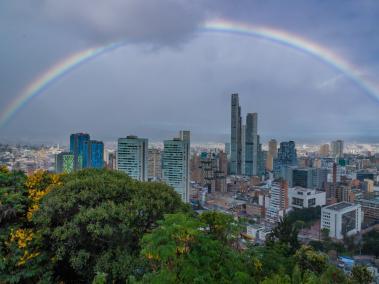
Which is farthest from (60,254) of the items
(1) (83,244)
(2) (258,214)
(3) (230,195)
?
(3) (230,195)

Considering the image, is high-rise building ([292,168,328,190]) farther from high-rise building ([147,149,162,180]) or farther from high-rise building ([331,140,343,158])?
high-rise building ([147,149,162,180])

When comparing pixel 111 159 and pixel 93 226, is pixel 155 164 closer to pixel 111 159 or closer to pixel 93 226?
pixel 111 159

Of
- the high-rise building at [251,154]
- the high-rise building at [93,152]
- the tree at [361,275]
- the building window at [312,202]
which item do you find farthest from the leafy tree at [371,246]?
the high-rise building at [251,154]

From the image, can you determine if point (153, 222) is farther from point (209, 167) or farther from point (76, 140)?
point (209, 167)

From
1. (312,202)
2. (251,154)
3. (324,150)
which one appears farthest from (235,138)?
(312,202)

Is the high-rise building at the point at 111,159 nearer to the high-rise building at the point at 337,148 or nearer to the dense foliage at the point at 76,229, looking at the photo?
the dense foliage at the point at 76,229

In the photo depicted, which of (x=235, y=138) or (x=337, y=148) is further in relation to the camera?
Answer: (x=235, y=138)

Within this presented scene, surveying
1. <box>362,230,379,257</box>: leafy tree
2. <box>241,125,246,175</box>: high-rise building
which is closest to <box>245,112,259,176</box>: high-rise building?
<box>241,125,246,175</box>: high-rise building
